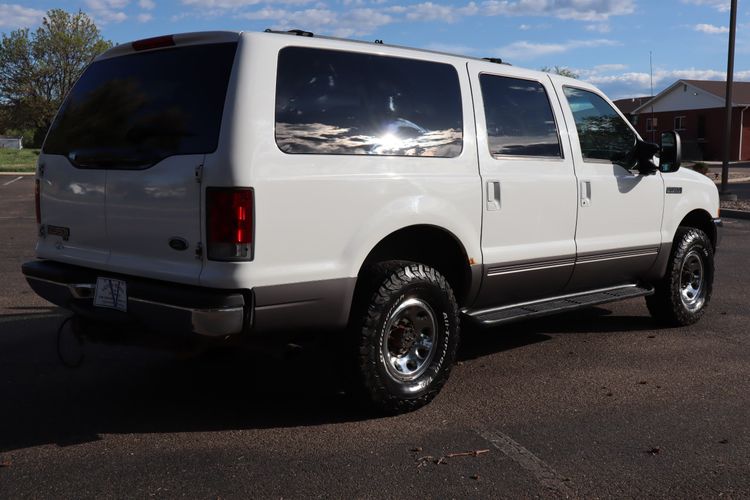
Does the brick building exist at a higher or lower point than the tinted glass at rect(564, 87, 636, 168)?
higher

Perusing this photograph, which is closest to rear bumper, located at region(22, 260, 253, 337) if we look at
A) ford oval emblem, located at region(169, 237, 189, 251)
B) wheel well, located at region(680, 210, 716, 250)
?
ford oval emblem, located at region(169, 237, 189, 251)

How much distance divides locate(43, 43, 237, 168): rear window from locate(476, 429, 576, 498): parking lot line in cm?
206

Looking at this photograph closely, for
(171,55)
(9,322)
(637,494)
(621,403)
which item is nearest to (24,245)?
(9,322)

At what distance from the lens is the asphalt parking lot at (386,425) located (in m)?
3.60

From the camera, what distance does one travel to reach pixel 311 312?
4.07 meters

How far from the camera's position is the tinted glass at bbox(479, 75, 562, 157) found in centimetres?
508

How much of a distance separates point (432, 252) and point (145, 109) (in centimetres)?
189

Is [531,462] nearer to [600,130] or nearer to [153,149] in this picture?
[153,149]

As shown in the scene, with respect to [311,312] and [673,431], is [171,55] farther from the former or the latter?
[673,431]

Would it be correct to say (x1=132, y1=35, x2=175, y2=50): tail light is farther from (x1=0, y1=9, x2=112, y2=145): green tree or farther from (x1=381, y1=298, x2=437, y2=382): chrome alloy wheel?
(x1=0, y1=9, x2=112, y2=145): green tree

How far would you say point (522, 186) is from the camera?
5.13 metres

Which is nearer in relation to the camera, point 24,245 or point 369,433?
point 369,433

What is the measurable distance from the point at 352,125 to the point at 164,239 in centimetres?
116

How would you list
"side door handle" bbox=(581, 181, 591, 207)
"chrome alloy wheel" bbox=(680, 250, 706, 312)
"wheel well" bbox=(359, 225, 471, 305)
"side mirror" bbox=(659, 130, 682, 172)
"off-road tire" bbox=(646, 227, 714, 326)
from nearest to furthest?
"wheel well" bbox=(359, 225, 471, 305)
"side door handle" bbox=(581, 181, 591, 207)
"side mirror" bbox=(659, 130, 682, 172)
"off-road tire" bbox=(646, 227, 714, 326)
"chrome alloy wheel" bbox=(680, 250, 706, 312)
